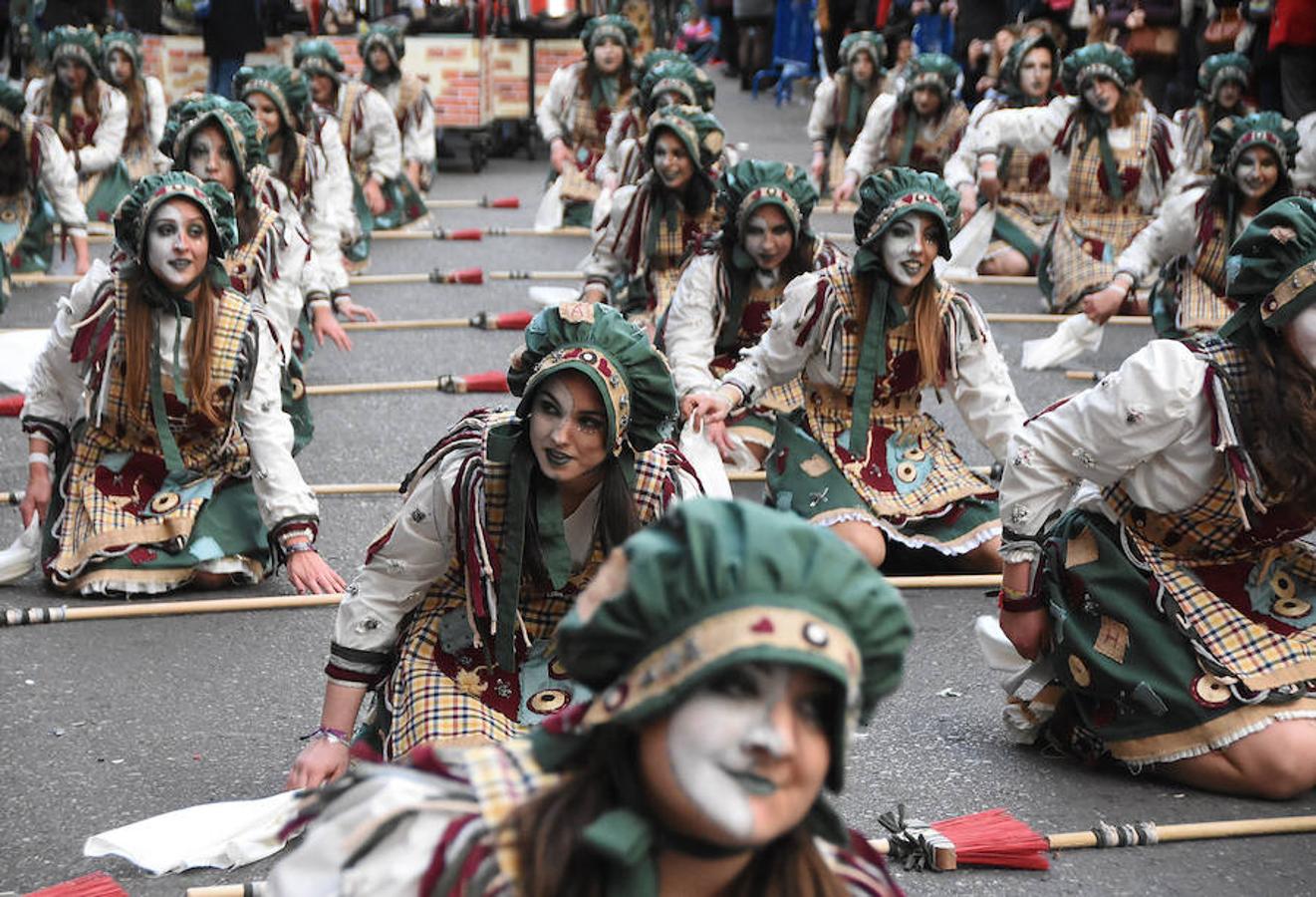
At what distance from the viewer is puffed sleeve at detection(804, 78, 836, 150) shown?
1320cm

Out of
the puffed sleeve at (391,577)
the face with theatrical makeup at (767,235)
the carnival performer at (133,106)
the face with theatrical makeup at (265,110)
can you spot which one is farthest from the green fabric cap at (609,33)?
the puffed sleeve at (391,577)

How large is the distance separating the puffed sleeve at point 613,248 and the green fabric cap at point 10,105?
2828mm

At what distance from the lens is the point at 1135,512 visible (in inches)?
159

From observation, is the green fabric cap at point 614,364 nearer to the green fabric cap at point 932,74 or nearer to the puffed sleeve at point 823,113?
the green fabric cap at point 932,74

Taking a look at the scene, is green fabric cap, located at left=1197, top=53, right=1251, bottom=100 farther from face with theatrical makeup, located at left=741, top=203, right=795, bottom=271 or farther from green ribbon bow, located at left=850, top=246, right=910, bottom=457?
green ribbon bow, located at left=850, top=246, right=910, bottom=457

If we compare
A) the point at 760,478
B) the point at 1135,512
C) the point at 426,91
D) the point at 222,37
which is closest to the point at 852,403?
the point at 760,478

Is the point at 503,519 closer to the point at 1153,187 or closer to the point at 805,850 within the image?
the point at 805,850

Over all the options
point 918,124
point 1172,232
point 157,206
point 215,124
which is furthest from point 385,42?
point 157,206

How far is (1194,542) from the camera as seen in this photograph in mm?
3988

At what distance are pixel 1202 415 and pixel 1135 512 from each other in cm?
29

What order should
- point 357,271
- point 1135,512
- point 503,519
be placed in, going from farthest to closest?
1. point 357,271
2. point 1135,512
3. point 503,519

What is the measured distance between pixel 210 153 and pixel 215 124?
4.1 inches

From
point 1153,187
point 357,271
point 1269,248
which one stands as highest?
point 1269,248

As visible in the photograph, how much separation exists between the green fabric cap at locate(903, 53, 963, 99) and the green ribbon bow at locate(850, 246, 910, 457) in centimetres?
644
